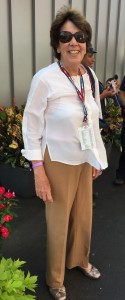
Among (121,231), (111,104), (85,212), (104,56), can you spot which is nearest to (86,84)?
(85,212)

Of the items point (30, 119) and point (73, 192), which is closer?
point (30, 119)

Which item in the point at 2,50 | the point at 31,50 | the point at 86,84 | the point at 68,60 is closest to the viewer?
the point at 68,60

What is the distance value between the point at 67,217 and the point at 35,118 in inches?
29.4

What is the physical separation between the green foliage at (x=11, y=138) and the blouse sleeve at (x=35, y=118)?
1.70 meters

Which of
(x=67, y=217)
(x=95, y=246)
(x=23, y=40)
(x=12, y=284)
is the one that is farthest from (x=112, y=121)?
(x=12, y=284)

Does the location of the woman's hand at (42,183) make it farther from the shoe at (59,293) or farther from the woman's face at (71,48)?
the shoe at (59,293)

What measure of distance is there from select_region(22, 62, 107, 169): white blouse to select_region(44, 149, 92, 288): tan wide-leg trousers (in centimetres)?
9

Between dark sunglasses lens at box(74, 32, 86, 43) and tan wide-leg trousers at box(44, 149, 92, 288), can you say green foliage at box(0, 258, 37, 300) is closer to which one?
tan wide-leg trousers at box(44, 149, 92, 288)

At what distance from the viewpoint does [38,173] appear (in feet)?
7.23

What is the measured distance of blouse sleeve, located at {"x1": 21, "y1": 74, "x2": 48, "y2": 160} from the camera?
205cm

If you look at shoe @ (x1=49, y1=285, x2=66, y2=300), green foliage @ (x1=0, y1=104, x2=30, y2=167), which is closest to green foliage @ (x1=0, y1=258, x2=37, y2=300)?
shoe @ (x1=49, y1=285, x2=66, y2=300)

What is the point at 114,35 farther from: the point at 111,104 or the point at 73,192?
the point at 73,192

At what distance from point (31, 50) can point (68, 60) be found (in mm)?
2613

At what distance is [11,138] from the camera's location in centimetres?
396
